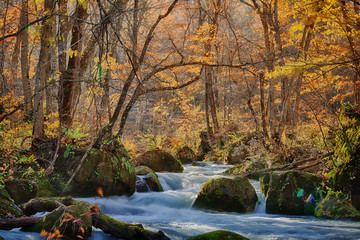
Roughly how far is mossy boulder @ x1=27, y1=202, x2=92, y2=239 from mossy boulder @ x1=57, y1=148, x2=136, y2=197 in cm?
273

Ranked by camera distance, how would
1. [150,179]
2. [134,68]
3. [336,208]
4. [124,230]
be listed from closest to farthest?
1. [134,68]
2. [124,230]
3. [336,208]
4. [150,179]

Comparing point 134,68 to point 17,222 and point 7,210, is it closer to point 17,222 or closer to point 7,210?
point 17,222

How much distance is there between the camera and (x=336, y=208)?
19.8ft

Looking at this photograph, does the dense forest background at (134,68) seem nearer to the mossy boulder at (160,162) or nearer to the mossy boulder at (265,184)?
the mossy boulder at (160,162)

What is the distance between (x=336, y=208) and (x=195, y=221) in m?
2.76

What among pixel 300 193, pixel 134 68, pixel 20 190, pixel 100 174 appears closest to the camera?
pixel 134 68

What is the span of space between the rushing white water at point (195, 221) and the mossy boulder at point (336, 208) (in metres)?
0.17

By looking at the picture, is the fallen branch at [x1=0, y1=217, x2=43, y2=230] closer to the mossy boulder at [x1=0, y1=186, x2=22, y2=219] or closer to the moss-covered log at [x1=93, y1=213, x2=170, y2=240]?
the mossy boulder at [x1=0, y1=186, x2=22, y2=219]

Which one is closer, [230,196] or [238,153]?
[230,196]

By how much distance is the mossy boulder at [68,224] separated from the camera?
3.93m

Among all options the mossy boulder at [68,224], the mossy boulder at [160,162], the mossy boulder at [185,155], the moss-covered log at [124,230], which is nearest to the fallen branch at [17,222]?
the mossy boulder at [68,224]

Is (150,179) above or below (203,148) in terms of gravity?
below

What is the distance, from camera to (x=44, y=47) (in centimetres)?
644

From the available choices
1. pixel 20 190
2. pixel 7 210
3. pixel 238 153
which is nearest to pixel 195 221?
pixel 20 190
